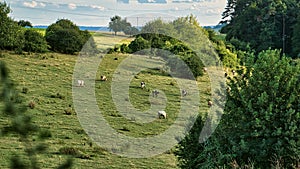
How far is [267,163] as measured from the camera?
8.23 metres

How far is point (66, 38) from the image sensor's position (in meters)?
41.2

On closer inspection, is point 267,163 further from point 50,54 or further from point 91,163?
point 50,54

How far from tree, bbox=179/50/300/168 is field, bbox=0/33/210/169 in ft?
11.9

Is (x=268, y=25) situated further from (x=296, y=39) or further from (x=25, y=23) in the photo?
(x=25, y=23)

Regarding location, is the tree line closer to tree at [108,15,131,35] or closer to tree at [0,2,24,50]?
tree at [0,2,24,50]

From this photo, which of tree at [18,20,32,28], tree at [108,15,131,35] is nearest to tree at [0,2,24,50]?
tree at [18,20,32,28]

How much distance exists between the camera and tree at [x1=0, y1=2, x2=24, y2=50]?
1380 inches

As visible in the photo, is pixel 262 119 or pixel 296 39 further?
pixel 296 39

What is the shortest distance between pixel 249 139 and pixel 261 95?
92cm

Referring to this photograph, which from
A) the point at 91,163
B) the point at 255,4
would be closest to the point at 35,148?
the point at 91,163

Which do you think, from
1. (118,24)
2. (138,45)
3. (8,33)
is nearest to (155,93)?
(8,33)

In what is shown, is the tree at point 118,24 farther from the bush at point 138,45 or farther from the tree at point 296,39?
the tree at point 296,39

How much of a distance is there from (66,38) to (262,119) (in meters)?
34.8

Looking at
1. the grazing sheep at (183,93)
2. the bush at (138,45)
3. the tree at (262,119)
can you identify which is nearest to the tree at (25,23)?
the bush at (138,45)
